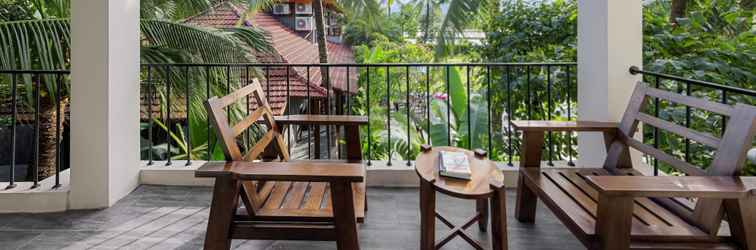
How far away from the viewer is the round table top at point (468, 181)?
1429 mm

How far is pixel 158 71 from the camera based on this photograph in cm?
380

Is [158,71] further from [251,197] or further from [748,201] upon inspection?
[748,201]

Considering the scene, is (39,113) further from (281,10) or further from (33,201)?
(281,10)

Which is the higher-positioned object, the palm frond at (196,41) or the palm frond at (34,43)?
the palm frond at (196,41)

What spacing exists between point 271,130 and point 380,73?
20.9 ft

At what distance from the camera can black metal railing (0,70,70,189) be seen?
241 centimetres

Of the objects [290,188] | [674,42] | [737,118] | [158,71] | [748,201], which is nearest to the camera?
[748,201]

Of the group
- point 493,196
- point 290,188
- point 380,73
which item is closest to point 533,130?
point 493,196

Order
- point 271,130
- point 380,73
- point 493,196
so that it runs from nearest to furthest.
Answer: point 493,196
point 271,130
point 380,73

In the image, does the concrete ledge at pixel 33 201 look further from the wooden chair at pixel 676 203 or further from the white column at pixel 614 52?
the white column at pixel 614 52

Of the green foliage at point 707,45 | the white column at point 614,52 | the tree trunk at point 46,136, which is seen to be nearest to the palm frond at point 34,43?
the tree trunk at point 46,136

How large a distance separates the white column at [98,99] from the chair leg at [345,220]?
5.76ft

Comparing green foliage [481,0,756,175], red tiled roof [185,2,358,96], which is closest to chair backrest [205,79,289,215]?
green foliage [481,0,756,175]

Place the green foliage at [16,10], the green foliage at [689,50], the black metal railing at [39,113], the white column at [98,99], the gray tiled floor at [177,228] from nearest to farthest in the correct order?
the gray tiled floor at [177,228] < the white column at [98,99] < the black metal railing at [39,113] < the green foliage at [689,50] < the green foliage at [16,10]
